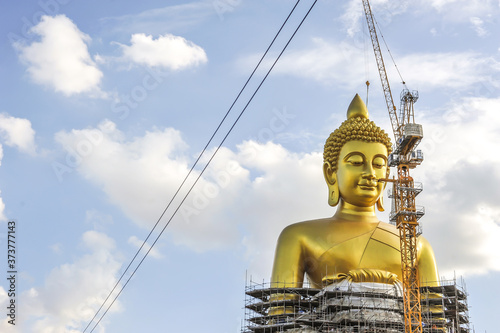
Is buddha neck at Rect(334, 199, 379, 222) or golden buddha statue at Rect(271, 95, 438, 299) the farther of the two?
buddha neck at Rect(334, 199, 379, 222)

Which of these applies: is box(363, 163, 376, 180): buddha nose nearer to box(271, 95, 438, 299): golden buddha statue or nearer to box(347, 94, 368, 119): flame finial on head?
box(271, 95, 438, 299): golden buddha statue

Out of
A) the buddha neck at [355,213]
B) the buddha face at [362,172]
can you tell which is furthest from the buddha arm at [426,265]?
the buddha face at [362,172]

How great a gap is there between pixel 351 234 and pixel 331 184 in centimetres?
248

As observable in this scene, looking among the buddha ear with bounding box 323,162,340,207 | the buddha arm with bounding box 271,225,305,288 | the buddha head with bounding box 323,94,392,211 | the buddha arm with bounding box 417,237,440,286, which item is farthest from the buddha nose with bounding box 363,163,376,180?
the buddha arm with bounding box 271,225,305,288

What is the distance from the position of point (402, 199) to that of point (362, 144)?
2471 mm

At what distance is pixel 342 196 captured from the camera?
26.9 metres

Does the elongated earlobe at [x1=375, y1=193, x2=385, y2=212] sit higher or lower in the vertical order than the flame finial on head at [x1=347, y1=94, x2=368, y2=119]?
lower

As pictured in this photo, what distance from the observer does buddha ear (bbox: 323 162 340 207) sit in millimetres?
27094

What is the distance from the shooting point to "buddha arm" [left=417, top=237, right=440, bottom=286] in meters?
24.9

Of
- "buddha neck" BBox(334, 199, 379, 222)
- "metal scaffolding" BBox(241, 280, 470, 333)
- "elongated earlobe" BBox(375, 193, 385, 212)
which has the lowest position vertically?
"metal scaffolding" BBox(241, 280, 470, 333)

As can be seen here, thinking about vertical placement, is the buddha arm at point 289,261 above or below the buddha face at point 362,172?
below

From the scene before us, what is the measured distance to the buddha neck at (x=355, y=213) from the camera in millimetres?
26469

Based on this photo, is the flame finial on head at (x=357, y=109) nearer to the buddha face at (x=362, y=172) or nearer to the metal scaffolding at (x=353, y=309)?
the buddha face at (x=362, y=172)

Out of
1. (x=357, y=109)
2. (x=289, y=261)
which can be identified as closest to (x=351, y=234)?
(x=289, y=261)
